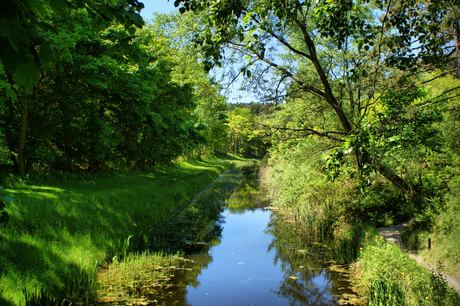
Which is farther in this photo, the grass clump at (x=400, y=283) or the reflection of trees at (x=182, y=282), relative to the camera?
the reflection of trees at (x=182, y=282)

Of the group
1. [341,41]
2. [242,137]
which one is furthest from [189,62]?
[242,137]

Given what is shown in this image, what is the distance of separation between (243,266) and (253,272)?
0.54 metres

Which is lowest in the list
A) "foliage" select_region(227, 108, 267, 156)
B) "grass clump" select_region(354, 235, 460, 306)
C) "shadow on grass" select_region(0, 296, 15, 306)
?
"grass clump" select_region(354, 235, 460, 306)

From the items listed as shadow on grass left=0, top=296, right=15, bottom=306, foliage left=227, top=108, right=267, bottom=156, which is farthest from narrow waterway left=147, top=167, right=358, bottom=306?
foliage left=227, top=108, right=267, bottom=156

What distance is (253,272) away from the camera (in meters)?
9.24

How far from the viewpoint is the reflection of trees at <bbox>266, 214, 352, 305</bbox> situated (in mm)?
7703

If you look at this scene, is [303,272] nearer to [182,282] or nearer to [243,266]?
[243,266]

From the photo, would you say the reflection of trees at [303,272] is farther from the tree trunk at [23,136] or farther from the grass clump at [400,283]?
the tree trunk at [23,136]

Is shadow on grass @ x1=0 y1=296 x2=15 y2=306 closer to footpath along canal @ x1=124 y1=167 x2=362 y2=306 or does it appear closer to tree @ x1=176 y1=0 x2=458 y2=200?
footpath along canal @ x1=124 y1=167 x2=362 y2=306

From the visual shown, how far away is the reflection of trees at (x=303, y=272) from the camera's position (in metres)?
7.70

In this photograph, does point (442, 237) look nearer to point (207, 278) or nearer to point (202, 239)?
point (207, 278)

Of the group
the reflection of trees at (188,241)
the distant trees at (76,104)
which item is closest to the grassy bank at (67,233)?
the reflection of trees at (188,241)

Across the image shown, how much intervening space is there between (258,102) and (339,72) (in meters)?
4.20

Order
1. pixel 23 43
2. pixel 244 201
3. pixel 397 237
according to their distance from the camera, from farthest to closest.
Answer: pixel 244 201
pixel 397 237
pixel 23 43
